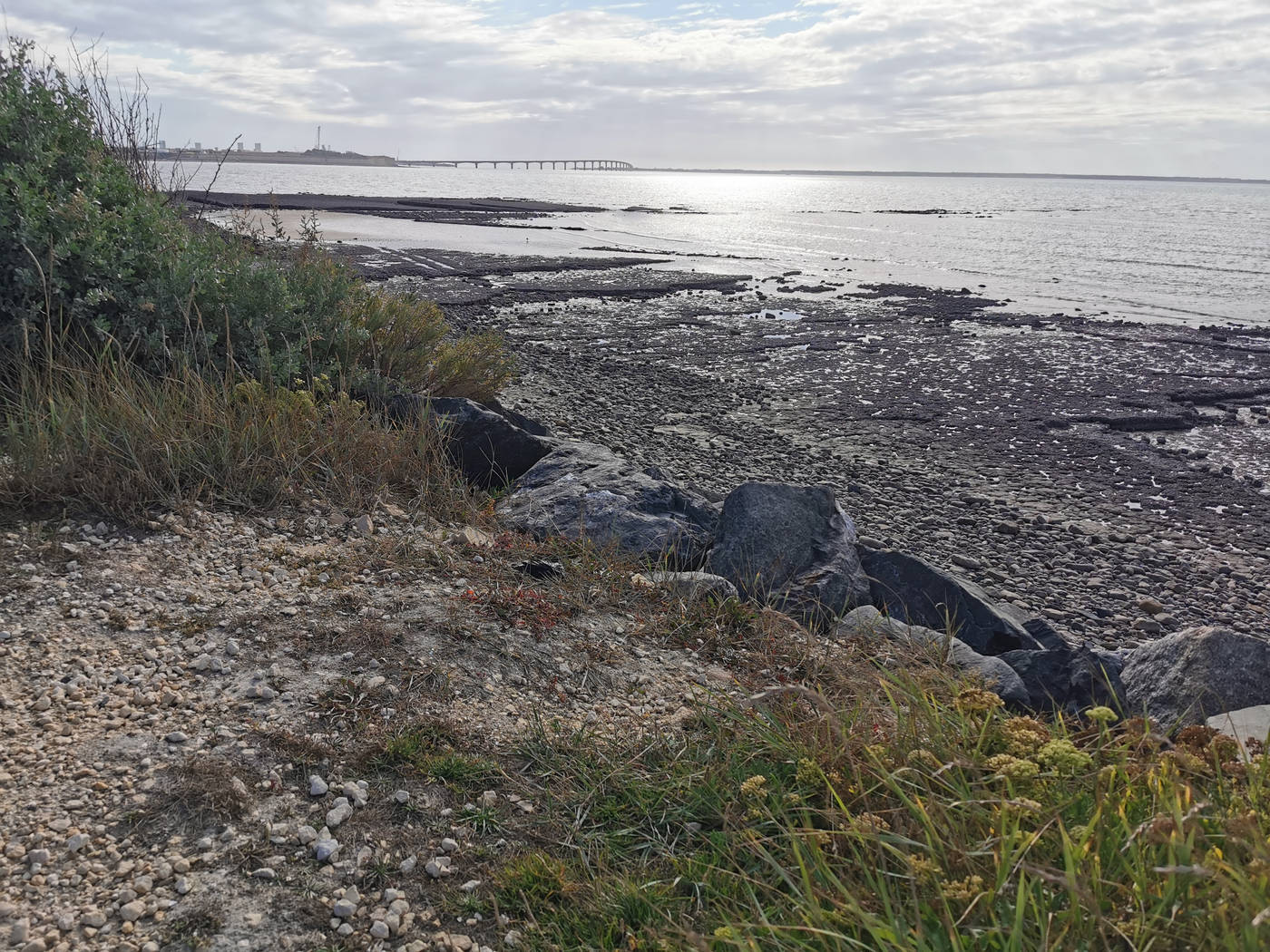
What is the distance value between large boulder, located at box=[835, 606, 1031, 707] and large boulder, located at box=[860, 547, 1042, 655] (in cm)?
79

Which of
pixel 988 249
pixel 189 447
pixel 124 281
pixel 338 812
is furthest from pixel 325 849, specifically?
pixel 988 249

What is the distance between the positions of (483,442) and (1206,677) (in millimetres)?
5303

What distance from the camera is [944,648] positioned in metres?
4.24

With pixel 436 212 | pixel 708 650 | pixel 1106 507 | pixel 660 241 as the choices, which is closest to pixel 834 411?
pixel 1106 507

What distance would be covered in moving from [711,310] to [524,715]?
20.2 metres

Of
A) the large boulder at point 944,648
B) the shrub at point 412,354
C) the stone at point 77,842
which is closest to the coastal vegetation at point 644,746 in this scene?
the large boulder at point 944,648

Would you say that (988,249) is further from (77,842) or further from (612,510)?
(77,842)

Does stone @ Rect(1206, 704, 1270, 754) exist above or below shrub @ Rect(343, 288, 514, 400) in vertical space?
below

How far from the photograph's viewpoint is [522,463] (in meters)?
7.53

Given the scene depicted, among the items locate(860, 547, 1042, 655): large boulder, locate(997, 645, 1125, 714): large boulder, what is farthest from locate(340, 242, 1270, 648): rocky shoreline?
locate(997, 645, 1125, 714): large boulder

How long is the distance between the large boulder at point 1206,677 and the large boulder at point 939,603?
1386mm

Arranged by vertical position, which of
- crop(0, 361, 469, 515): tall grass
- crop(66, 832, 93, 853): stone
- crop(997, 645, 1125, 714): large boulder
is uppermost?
crop(0, 361, 469, 515): tall grass

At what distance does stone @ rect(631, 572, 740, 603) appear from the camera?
16.2ft

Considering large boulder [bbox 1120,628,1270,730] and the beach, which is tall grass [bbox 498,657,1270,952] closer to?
large boulder [bbox 1120,628,1270,730]
